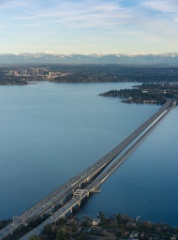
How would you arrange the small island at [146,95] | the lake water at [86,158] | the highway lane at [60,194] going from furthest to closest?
the small island at [146,95], the lake water at [86,158], the highway lane at [60,194]

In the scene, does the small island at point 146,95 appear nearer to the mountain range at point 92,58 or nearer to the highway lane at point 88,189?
the highway lane at point 88,189

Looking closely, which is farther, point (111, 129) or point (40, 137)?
point (111, 129)

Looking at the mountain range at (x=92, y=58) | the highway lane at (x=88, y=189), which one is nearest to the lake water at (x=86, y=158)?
the highway lane at (x=88, y=189)

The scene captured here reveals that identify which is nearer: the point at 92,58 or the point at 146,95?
the point at 146,95

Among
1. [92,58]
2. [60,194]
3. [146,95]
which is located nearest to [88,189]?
[60,194]

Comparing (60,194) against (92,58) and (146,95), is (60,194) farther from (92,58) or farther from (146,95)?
(92,58)

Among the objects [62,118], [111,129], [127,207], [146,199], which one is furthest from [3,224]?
[62,118]

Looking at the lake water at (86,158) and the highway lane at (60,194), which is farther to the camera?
the lake water at (86,158)

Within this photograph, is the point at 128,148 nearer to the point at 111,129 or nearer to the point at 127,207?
the point at 111,129
